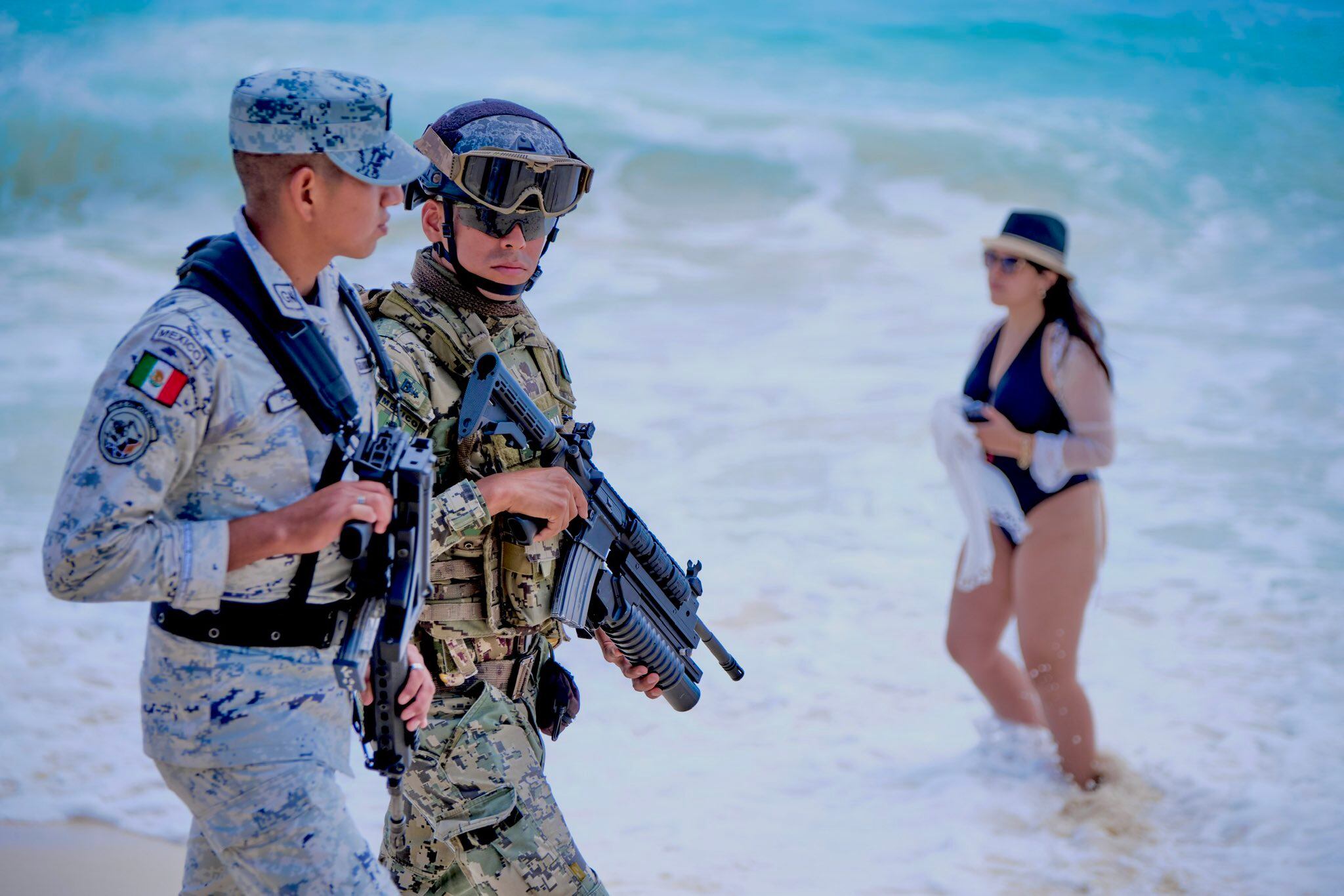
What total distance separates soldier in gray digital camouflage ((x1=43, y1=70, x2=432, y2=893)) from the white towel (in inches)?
129

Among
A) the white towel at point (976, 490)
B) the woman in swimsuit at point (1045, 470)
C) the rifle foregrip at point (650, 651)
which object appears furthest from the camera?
the white towel at point (976, 490)

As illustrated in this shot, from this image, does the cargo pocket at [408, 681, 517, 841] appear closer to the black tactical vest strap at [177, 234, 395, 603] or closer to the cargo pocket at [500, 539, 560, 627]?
the cargo pocket at [500, 539, 560, 627]

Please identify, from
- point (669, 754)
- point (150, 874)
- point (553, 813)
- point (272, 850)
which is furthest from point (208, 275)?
point (669, 754)

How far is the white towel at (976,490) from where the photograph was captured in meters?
5.09

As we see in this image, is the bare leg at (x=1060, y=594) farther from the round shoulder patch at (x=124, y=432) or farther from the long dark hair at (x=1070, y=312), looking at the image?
the round shoulder patch at (x=124, y=432)

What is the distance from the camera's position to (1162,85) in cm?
2669

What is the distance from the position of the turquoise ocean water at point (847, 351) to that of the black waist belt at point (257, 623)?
98.1 inches

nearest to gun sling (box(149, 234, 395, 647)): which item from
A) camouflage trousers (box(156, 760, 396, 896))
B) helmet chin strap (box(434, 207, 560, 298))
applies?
camouflage trousers (box(156, 760, 396, 896))

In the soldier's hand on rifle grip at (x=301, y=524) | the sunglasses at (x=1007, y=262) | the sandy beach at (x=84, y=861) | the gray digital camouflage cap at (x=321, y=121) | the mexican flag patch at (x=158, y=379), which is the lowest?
the sandy beach at (x=84, y=861)

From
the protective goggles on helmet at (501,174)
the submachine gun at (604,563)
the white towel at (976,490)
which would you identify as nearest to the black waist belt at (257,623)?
the submachine gun at (604,563)

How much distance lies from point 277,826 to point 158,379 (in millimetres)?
743

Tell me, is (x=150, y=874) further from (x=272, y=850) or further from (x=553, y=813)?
(x=272, y=850)

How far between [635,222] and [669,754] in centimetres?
1639

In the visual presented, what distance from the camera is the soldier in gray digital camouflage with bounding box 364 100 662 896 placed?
285 centimetres
